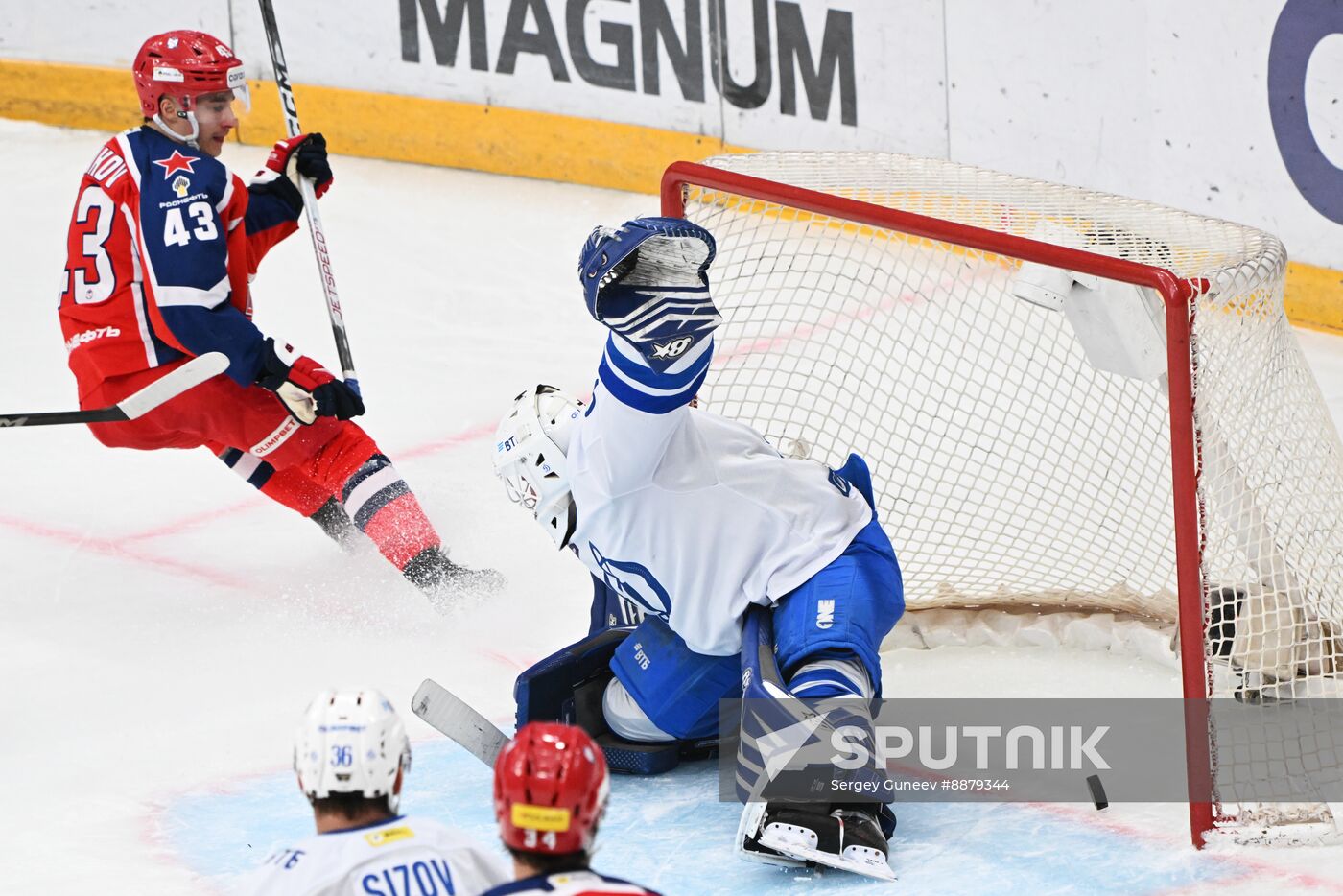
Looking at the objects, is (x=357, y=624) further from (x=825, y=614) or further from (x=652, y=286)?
(x=652, y=286)

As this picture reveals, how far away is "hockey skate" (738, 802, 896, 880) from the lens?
260 centimetres

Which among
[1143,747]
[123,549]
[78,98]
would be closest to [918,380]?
[1143,747]

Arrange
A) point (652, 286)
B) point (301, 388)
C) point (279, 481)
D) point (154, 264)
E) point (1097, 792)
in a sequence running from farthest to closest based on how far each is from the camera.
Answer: point (279, 481) < point (301, 388) < point (154, 264) < point (1097, 792) < point (652, 286)

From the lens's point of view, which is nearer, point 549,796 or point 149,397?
point 549,796

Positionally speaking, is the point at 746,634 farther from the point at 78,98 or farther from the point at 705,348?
the point at 78,98

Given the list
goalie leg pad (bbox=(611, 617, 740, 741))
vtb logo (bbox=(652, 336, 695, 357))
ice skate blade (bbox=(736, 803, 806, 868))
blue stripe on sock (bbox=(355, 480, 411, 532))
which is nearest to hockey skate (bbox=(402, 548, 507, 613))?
blue stripe on sock (bbox=(355, 480, 411, 532))

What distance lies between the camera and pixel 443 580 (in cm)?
384

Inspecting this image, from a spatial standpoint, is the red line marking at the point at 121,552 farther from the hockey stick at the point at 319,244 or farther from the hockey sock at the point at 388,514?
the hockey stick at the point at 319,244

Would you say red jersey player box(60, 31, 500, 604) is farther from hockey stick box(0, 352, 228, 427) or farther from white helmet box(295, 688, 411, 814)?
white helmet box(295, 688, 411, 814)

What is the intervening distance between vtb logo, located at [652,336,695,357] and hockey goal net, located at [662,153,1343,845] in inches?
21.8

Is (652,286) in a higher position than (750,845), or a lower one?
higher

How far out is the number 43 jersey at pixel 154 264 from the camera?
11.9 feet

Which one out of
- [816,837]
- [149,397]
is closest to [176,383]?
[149,397]

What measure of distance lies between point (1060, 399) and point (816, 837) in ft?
5.09
